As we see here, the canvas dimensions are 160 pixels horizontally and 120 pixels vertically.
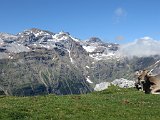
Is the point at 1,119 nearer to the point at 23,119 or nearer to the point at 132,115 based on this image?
the point at 23,119

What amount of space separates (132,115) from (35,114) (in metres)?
7.71

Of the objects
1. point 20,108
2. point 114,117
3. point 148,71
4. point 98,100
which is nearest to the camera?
point 114,117

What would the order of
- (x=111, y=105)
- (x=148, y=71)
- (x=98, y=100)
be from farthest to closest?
(x=148, y=71) < (x=98, y=100) < (x=111, y=105)

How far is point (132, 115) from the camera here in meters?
29.6

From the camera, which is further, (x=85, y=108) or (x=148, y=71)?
(x=148, y=71)

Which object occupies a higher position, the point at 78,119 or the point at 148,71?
the point at 148,71

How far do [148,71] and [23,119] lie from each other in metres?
26.9

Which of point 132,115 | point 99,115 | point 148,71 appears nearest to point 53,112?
point 99,115

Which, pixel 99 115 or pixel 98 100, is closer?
pixel 99 115

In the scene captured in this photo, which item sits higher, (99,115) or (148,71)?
(148,71)

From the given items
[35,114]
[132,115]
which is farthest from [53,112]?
[132,115]

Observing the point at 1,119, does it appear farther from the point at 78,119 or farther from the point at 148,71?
the point at 148,71

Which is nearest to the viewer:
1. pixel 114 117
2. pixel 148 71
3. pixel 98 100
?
pixel 114 117

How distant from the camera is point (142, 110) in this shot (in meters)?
31.6
